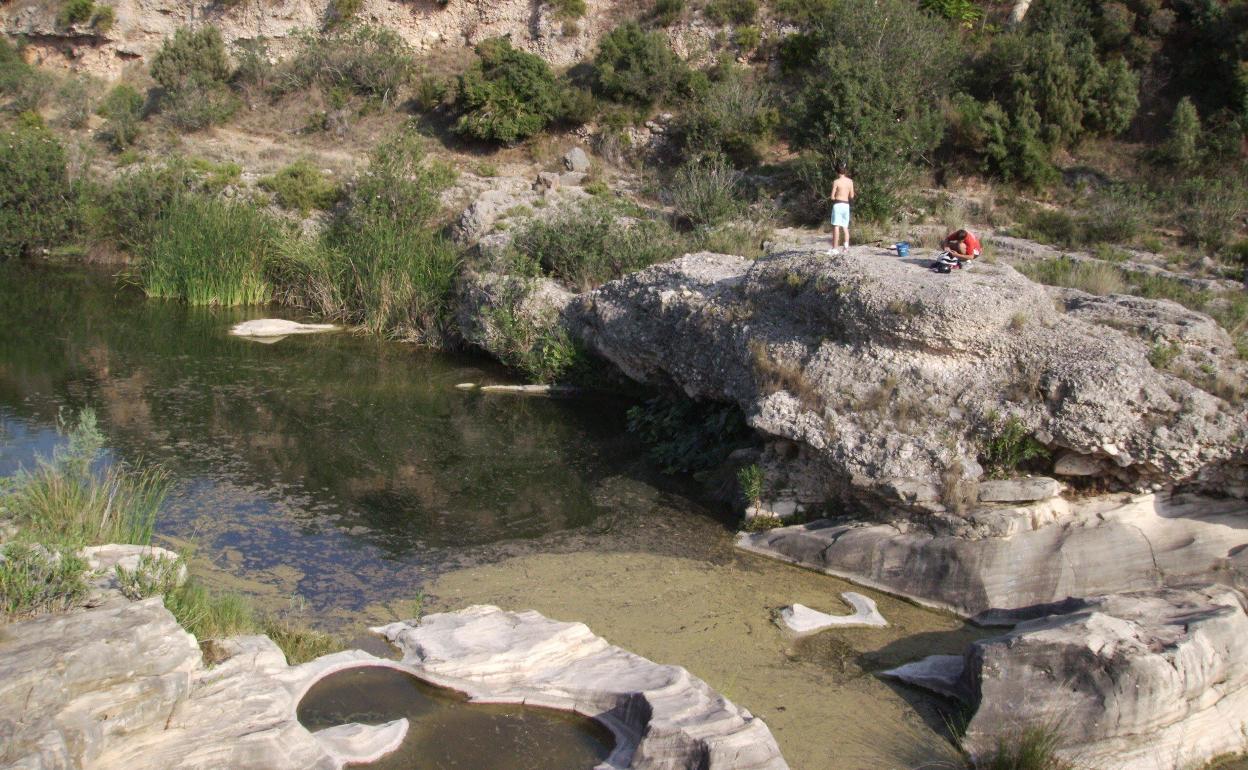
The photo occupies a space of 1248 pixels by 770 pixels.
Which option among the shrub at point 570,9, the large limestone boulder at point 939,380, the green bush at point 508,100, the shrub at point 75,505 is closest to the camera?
the shrub at point 75,505

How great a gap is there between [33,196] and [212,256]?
7.35 metres

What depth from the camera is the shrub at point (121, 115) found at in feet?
96.6

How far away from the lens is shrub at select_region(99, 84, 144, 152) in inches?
1160

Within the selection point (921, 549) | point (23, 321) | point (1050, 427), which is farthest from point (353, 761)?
point (23, 321)

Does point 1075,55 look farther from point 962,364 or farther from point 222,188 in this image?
point 222,188

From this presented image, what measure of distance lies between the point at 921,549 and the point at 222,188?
21253mm

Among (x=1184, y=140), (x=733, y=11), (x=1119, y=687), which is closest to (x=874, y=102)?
(x=1184, y=140)

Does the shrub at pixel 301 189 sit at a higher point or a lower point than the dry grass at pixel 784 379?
higher

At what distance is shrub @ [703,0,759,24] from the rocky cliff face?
3538 mm

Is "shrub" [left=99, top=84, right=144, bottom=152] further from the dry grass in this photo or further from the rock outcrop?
the rock outcrop

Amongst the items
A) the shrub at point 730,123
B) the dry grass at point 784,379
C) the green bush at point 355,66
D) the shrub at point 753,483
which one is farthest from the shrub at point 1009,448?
the green bush at point 355,66

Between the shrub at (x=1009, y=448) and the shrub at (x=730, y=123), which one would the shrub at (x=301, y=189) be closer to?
the shrub at (x=730, y=123)

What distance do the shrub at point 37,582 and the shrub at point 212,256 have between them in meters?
15.6

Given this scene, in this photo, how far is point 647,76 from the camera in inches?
1146
